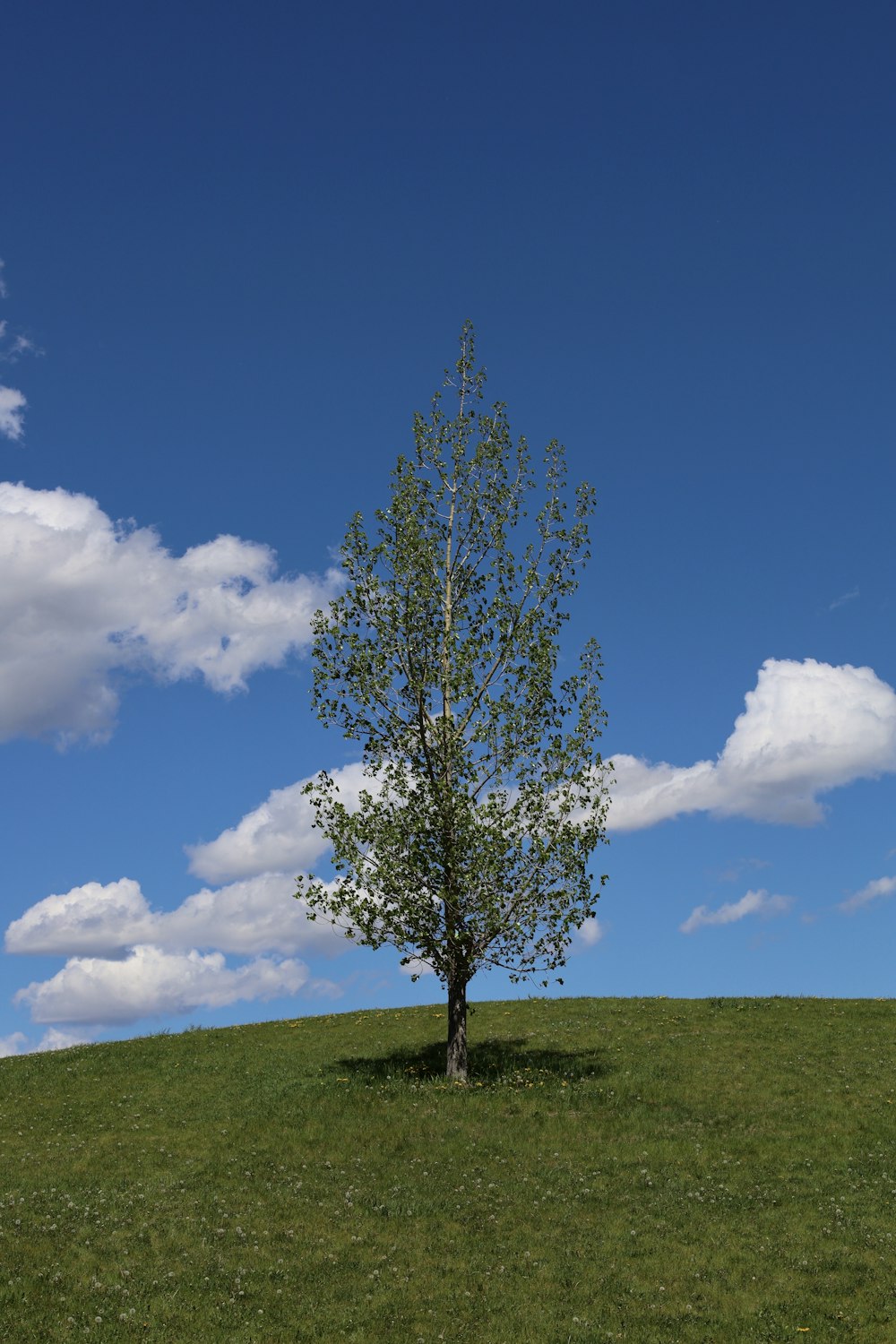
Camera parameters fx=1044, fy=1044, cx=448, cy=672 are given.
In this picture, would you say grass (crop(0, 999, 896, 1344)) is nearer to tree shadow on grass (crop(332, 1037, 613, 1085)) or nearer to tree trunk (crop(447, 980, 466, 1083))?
tree shadow on grass (crop(332, 1037, 613, 1085))

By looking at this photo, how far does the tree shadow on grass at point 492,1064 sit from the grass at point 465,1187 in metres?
0.16

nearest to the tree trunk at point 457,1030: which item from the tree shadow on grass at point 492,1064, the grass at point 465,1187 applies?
the tree shadow on grass at point 492,1064

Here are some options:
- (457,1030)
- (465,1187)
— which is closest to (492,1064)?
(457,1030)

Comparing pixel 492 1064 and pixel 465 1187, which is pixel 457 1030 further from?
pixel 465 1187

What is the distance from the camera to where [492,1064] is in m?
37.3

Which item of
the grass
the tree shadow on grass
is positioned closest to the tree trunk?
the tree shadow on grass

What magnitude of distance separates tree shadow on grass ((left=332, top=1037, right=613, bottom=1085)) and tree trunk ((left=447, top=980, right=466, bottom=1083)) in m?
0.68

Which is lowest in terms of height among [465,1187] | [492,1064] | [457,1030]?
[465,1187]

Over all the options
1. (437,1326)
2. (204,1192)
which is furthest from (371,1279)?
(204,1192)

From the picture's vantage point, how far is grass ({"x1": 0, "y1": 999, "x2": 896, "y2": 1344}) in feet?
63.4

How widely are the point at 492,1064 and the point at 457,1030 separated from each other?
8.90 ft

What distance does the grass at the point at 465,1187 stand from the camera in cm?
1931

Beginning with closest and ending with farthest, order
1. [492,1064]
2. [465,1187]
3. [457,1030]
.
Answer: [465,1187] < [457,1030] < [492,1064]

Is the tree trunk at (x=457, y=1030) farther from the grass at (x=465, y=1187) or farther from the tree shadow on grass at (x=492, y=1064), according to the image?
the grass at (x=465, y=1187)
